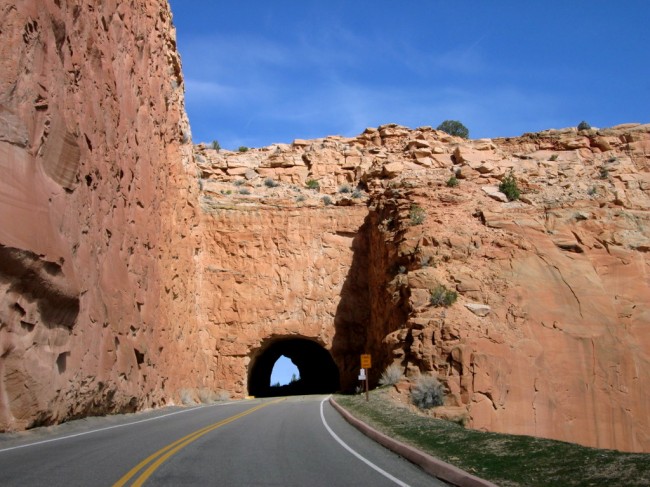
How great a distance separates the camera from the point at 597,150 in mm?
42438

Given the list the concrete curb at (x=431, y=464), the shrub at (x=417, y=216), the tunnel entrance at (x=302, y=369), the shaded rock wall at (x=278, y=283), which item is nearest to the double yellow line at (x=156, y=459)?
the concrete curb at (x=431, y=464)

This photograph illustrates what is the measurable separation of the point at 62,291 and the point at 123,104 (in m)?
9.93

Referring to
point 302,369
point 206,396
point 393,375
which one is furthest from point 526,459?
point 302,369

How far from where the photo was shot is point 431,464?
9.80 m

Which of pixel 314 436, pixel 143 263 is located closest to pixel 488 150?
pixel 143 263

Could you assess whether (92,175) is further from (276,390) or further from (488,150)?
(276,390)

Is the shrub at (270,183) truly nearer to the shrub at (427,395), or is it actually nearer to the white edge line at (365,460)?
the shrub at (427,395)

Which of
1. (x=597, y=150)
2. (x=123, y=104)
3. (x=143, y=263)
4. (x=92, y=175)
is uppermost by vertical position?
(x=597, y=150)

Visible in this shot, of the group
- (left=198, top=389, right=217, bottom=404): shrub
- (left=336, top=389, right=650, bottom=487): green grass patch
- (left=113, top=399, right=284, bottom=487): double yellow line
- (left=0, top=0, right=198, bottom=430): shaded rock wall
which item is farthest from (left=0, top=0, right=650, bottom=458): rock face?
(left=336, top=389, right=650, bottom=487): green grass patch

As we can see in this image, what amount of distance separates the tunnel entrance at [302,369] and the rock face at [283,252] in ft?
2.12

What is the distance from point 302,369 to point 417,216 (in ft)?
104

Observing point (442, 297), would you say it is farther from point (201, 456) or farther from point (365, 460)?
point (201, 456)

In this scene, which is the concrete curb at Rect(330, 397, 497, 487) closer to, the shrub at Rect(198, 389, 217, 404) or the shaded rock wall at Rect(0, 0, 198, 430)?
the shaded rock wall at Rect(0, 0, 198, 430)

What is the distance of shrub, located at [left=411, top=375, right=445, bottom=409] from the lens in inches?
946
